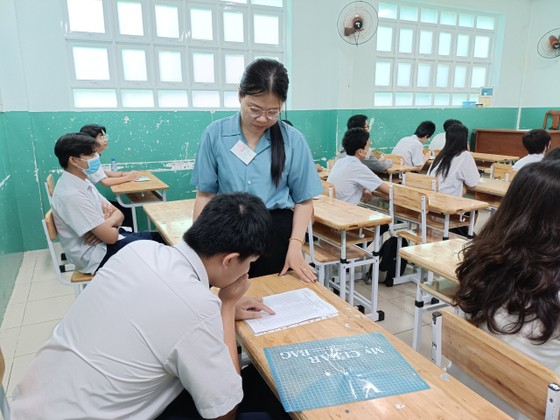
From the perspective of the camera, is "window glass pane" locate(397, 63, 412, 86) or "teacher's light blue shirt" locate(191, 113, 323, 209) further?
"window glass pane" locate(397, 63, 412, 86)

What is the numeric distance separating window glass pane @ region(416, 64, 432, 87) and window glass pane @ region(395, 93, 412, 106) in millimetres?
266

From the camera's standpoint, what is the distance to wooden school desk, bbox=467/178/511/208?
3250mm

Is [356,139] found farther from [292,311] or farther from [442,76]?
[442,76]

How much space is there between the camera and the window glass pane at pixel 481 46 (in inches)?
271

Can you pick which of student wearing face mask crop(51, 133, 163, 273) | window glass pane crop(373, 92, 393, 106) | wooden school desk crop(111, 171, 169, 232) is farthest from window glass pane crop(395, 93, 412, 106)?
student wearing face mask crop(51, 133, 163, 273)

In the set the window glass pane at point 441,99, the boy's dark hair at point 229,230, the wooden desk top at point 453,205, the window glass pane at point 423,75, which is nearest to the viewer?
the boy's dark hair at point 229,230

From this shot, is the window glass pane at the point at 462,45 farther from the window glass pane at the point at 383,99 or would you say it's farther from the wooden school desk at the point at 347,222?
the wooden school desk at the point at 347,222

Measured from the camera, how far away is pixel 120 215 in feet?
8.07

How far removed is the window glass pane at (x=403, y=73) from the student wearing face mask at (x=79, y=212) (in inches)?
211

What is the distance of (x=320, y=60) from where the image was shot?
17.3ft

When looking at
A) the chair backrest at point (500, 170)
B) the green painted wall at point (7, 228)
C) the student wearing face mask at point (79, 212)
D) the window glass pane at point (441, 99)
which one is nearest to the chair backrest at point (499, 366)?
the student wearing face mask at point (79, 212)

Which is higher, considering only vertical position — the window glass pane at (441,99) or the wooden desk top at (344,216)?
the window glass pane at (441,99)

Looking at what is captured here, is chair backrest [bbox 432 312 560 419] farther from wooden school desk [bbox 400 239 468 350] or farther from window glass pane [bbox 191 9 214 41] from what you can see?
window glass pane [bbox 191 9 214 41]

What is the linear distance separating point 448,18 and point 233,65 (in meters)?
4.09
